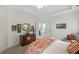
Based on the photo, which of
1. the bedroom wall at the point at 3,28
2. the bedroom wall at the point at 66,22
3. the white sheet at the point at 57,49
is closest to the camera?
the white sheet at the point at 57,49

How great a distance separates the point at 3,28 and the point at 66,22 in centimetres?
255

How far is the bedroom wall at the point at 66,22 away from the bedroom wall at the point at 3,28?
2199 mm

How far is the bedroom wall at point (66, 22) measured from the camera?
2365mm

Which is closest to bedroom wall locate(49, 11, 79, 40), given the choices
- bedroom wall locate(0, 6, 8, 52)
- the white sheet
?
the white sheet

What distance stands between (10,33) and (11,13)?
84cm

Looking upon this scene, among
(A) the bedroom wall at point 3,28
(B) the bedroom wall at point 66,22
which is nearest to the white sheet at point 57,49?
(B) the bedroom wall at point 66,22

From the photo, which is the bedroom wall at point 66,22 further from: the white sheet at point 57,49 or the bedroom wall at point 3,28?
the bedroom wall at point 3,28

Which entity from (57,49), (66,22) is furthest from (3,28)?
(57,49)

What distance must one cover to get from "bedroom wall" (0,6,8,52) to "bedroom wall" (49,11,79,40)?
2199 mm
